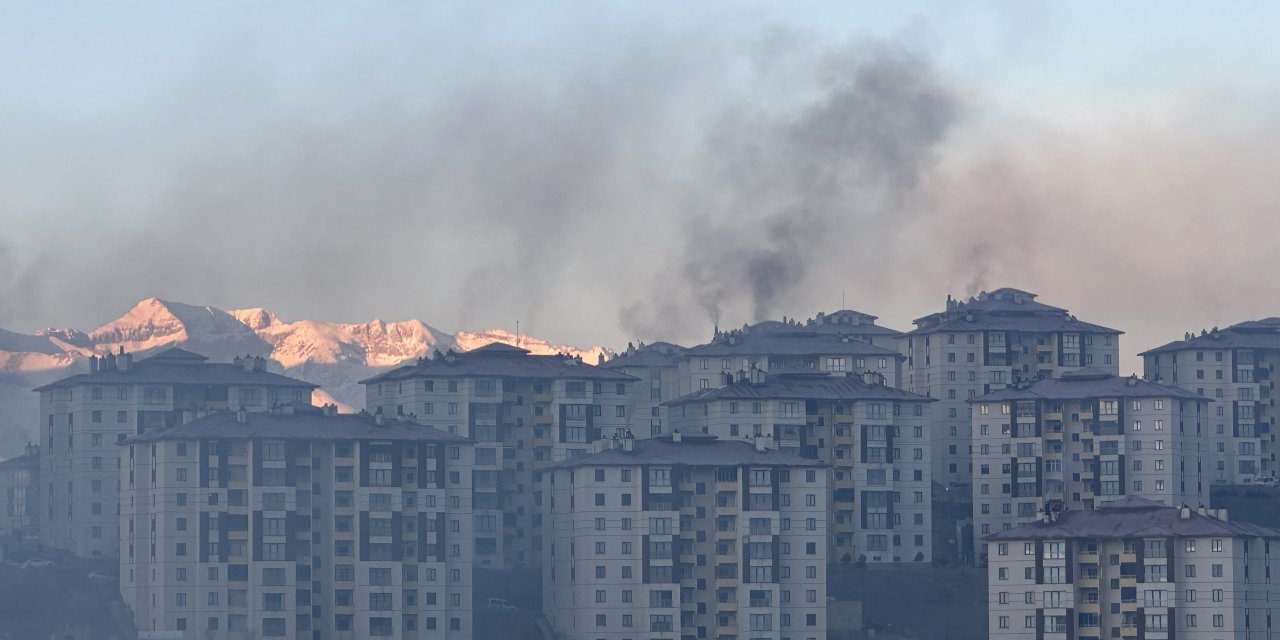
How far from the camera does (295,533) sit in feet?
581

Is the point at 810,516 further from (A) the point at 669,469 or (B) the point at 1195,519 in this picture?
(B) the point at 1195,519

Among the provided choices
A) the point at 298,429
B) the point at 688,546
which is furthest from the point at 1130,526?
the point at 298,429

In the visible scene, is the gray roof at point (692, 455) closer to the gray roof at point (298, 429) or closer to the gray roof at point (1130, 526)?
the gray roof at point (298, 429)

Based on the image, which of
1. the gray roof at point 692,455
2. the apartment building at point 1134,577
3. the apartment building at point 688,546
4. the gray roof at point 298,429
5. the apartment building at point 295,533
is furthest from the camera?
A: the gray roof at point 692,455

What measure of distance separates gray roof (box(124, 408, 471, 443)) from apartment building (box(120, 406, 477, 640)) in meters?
0.15

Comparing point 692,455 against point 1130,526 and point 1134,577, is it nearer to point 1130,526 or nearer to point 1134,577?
point 1130,526

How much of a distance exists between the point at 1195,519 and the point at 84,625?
247ft

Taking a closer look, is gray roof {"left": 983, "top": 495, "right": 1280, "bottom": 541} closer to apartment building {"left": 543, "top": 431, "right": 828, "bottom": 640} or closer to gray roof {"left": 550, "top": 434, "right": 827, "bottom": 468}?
apartment building {"left": 543, "top": 431, "right": 828, "bottom": 640}

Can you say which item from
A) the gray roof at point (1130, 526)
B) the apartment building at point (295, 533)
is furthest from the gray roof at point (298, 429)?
the gray roof at point (1130, 526)

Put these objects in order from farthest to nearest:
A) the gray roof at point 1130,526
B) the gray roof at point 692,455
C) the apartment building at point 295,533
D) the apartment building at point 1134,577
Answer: the gray roof at point 692,455 < the gray roof at point 1130,526 < the apartment building at point 295,533 < the apartment building at point 1134,577

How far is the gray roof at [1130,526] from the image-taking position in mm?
175625

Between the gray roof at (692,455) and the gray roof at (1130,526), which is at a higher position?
the gray roof at (692,455)

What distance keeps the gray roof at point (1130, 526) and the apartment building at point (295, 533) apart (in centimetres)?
3905

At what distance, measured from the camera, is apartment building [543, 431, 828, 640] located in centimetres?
17975
